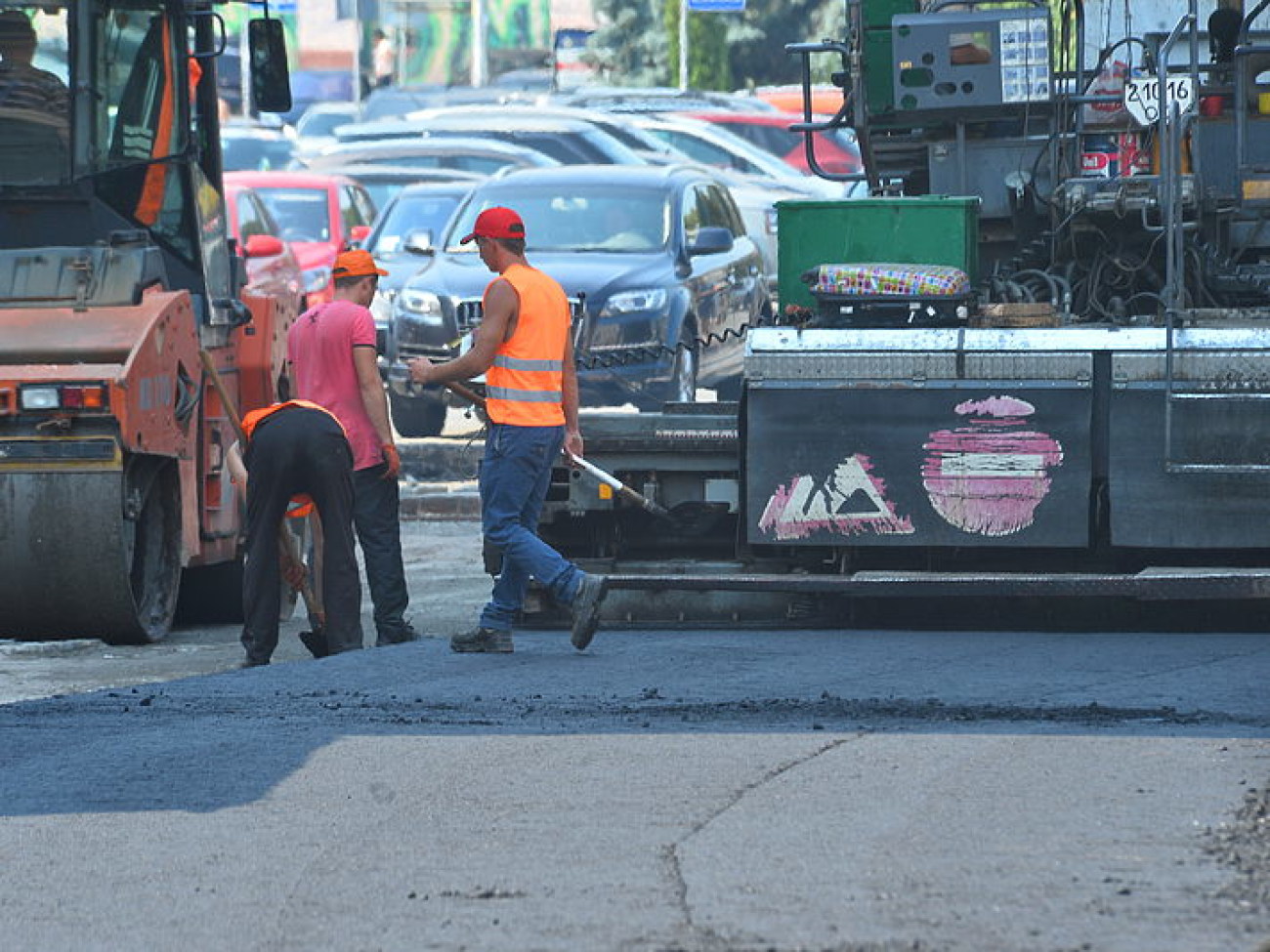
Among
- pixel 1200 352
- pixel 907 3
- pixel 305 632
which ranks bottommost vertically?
pixel 305 632

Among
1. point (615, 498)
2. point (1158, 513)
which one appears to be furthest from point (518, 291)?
point (1158, 513)

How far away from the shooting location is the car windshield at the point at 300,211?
2448 centimetres

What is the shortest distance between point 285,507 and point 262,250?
4.53 metres

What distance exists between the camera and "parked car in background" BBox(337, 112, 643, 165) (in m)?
30.4

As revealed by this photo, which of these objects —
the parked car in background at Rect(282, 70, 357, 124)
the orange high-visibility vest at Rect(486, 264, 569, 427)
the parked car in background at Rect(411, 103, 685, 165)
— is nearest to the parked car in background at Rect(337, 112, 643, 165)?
the parked car in background at Rect(411, 103, 685, 165)

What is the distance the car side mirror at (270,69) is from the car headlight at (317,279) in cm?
970

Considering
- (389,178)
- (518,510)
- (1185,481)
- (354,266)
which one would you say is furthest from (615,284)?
(389,178)

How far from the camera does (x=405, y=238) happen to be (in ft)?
65.0

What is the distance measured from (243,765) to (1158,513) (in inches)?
155

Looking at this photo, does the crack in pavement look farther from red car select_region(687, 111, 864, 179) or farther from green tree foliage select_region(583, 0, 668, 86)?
green tree foliage select_region(583, 0, 668, 86)

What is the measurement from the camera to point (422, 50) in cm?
7025

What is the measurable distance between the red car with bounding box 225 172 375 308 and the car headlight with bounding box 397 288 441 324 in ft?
17.0

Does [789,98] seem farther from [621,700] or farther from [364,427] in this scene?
[621,700]

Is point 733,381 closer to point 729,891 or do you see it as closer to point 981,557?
point 981,557
